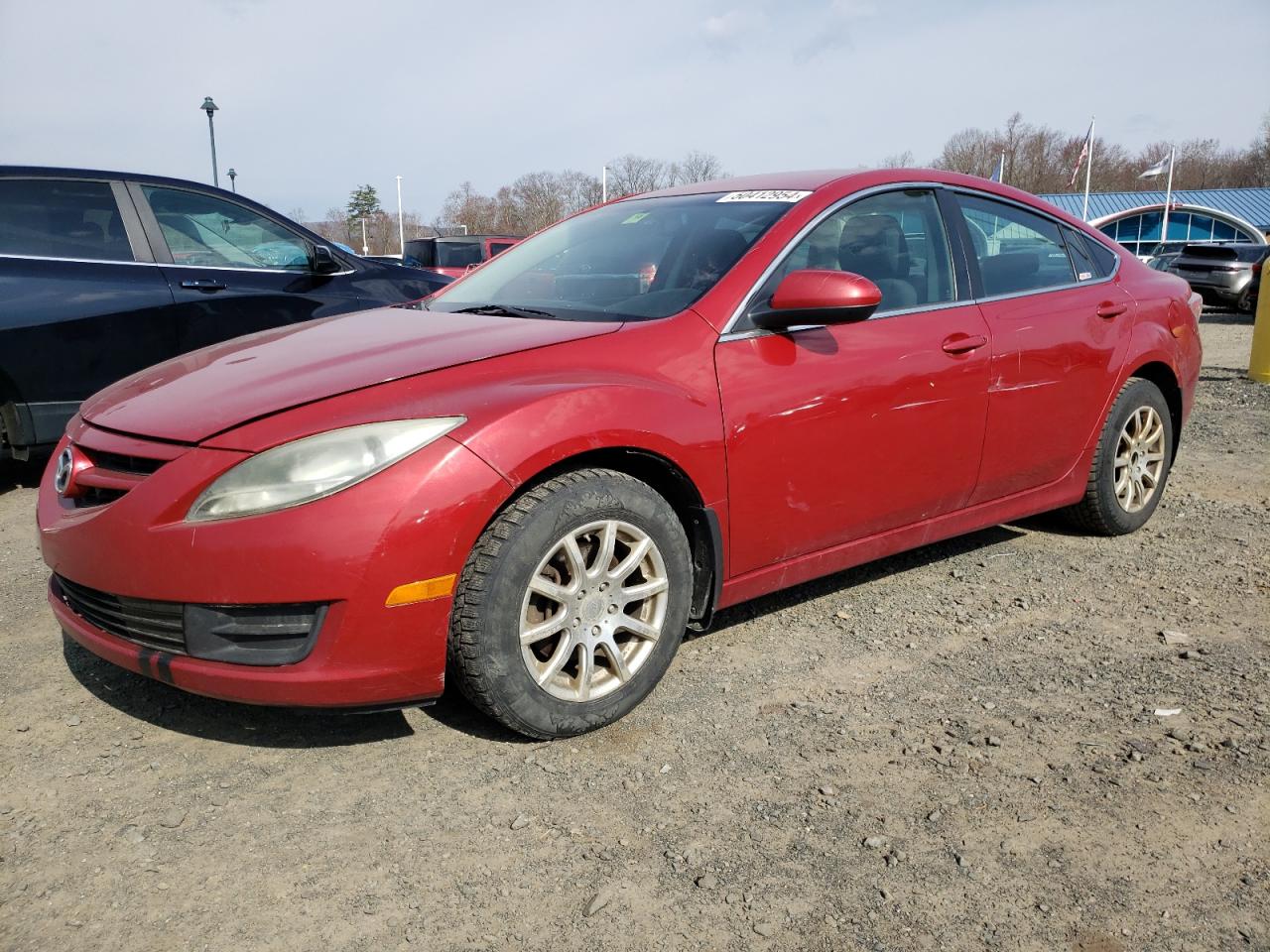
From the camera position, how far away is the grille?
2582 mm

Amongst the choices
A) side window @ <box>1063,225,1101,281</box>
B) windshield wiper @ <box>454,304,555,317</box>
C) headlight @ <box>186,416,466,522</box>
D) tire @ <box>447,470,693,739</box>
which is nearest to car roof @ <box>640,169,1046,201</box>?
side window @ <box>1063,225,1101,281</box>

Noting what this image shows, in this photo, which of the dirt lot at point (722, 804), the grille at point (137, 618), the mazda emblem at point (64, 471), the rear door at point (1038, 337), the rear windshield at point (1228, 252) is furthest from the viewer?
the rear windshield at point (1228, 252)

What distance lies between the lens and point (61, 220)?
552 cm

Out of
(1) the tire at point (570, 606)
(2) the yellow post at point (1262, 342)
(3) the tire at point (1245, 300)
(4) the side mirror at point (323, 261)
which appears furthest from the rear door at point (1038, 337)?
(3) the tire at point (1245, 300)

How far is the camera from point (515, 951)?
2039mm

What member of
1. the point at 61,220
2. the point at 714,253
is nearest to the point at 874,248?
the point at 714,253

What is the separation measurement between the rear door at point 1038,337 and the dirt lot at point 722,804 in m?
0.67

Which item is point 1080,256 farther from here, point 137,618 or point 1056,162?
point 1056,162

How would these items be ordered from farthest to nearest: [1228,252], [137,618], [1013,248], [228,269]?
1. [1228,252]
2. [228,269]
3. [1013,248]
4. [137,618]

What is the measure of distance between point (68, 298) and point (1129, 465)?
519 centimetres

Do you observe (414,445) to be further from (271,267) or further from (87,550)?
(271,267)

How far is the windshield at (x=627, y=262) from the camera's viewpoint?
10.9 feet

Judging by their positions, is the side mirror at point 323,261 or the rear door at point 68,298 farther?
the side mirror at point 323,261

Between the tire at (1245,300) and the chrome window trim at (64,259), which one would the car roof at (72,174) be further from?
the tire at (1245,300)
